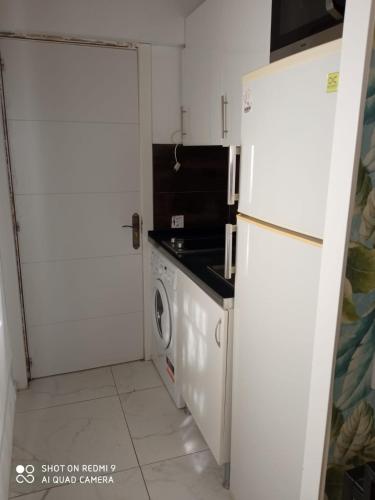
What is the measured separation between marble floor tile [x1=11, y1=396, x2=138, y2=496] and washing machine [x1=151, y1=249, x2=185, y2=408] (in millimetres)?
359

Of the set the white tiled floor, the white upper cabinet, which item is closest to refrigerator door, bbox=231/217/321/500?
the white tiled floor

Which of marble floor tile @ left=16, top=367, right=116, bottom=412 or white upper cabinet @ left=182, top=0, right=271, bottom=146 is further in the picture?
marble floor tile @ left=16, top=367, right=116, bottom=412

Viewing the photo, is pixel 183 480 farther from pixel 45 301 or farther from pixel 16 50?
pixel 16 50

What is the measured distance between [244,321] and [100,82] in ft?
5.94

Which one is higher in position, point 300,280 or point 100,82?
point 100,82

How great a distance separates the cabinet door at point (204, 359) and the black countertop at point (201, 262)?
0.05 m

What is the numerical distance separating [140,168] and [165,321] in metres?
1.03

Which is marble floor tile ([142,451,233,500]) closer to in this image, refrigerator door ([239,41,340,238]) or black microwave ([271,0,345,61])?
refrigerator door ([239,41,340,238])

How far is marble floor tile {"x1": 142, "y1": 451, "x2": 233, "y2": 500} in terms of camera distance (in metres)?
1.86

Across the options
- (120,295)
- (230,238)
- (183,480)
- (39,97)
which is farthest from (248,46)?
(183,480)

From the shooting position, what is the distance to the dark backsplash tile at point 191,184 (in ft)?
9.07

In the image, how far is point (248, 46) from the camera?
1.74 meters

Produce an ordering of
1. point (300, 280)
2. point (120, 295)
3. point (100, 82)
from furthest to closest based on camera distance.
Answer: point (120, 295), point (100, 82), point (300, 280)

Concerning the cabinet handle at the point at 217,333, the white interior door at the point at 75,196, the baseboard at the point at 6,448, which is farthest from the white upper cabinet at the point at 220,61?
the baseboard at the point at 6,448
